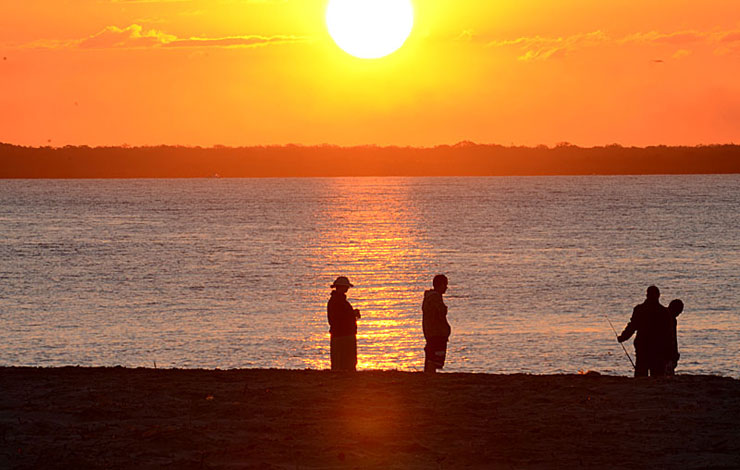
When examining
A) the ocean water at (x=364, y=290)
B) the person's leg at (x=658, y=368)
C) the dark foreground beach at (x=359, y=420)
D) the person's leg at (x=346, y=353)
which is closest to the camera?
the dark foreground beach at (x=359, y=420)

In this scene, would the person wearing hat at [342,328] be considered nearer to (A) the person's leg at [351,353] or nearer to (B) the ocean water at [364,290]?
(A) the person's leg at [351,353]

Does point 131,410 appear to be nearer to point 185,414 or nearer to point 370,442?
point 185,414

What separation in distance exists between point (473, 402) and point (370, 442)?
2180 mm

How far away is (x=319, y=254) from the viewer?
82625 millimetres

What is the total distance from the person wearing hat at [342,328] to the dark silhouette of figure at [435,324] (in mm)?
1050

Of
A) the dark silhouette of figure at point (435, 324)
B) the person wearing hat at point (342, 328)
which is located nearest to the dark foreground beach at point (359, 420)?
the dark silhouette of figure at point (435, 324)

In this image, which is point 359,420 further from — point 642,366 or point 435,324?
point 642,366

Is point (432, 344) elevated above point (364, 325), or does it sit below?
below

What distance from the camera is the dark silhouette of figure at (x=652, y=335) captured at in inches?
567

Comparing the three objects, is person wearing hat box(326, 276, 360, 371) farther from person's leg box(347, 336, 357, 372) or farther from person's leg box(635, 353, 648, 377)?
person's leg box(635, 353, 648, 377)

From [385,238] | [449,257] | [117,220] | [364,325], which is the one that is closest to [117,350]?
[364,325]

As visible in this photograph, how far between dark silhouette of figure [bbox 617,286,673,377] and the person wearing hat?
3666 millimetres

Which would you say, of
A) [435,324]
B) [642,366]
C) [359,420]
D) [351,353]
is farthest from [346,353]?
[359,420]

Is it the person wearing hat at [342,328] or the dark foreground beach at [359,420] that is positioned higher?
the person wearing hat at [342,328]
